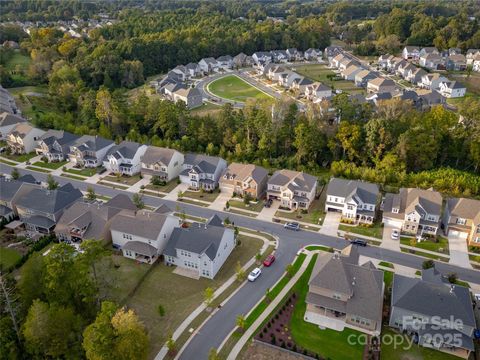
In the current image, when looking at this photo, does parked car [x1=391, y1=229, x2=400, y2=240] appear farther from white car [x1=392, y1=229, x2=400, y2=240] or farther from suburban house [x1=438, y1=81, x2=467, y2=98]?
suburban house [x1=438, y1=81, x2=467, y2=98]

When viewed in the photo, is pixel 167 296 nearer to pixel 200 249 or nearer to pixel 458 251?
pixel 200 249

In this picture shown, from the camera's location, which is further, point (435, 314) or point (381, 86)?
point (381, 86)

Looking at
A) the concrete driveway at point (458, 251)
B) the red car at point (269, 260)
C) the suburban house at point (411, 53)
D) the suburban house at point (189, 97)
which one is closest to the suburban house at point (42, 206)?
the red car at point (269, 260)

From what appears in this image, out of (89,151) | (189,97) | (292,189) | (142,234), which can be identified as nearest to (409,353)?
(292,189)

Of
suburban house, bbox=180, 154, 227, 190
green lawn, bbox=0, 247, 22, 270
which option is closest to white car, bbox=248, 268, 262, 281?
suburban house, bbox=180, 154, 227, 190

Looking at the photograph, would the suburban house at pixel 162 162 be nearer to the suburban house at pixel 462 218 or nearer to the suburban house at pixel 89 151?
the suburban house at pixel 89 151

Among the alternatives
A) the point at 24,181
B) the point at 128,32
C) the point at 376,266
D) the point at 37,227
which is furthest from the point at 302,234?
the point at 128,32

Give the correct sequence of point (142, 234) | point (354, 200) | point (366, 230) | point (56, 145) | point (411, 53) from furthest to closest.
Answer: point (411, 53) → point (56, 145) → point (354, 200) → point (366, 230) → point (142, 234)
